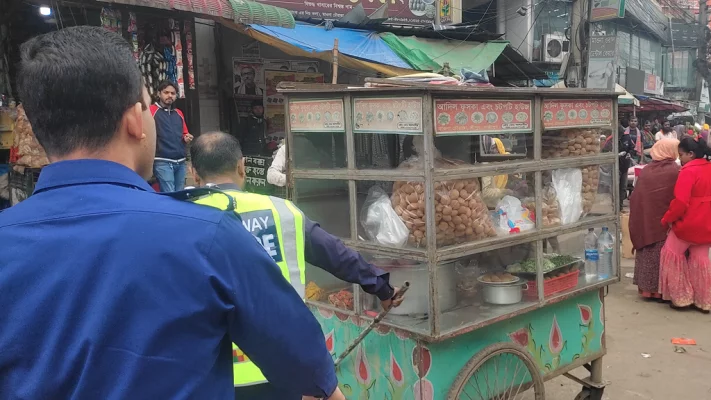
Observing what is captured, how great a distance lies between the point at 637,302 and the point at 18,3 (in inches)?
293

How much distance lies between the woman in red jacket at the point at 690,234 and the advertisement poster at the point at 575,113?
2.34 meters

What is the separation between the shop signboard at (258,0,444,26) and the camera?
923 cm

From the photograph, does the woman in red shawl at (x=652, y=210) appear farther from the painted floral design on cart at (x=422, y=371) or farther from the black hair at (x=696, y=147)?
the painted floral design on cart at (x=422, y=371)

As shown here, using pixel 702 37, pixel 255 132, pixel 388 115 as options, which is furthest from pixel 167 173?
pixel 702 37

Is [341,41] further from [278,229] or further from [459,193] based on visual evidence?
[278,229]

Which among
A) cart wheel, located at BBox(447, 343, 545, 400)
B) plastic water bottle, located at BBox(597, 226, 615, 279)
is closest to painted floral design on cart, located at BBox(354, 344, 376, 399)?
cart wheel, located at BBox(447, 343, 545, 400)

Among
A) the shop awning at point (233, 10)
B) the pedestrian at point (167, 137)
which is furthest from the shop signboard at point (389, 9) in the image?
the pedestrian at point (167, 137)

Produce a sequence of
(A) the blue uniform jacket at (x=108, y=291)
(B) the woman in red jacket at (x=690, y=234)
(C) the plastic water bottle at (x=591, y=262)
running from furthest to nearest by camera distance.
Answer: (B) the woman in red jacket at (x=690, y=234)
(C) the plastic water bottle at (x=591, y=262)
(A) the blue uniform jacket at (x=108, y=291)

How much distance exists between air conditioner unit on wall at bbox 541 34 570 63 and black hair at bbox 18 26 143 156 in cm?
1338

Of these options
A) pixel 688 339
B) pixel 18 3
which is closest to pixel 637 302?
pixel 688 339

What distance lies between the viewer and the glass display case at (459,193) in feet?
8.35

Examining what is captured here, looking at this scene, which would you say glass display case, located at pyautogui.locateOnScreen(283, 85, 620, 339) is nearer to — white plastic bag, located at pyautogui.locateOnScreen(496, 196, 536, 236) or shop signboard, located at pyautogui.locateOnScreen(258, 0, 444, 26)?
white plastic bag, located at pyautogui.locateOnScreen(496, 196, 536, 236)

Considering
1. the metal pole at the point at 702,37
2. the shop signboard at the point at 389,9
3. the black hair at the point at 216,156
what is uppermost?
the metal pole at the point at 702,37

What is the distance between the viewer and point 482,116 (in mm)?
2662
